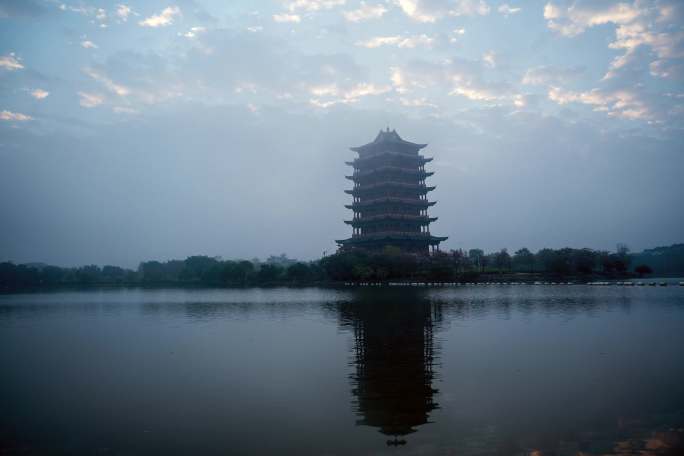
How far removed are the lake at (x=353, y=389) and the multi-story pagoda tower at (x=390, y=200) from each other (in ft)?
152

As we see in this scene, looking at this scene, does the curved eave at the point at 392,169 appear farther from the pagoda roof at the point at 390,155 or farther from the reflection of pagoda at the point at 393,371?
the reflection of pagoda at the point at 393,371

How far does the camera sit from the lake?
7.52 m

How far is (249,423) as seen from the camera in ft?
27.7

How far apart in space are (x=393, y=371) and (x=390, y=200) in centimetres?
5557

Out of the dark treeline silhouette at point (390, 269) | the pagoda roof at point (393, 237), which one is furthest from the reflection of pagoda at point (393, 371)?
the pagoda roof at point (393, 237)

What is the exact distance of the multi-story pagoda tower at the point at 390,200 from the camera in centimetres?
6688

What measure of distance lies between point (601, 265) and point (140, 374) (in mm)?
64377

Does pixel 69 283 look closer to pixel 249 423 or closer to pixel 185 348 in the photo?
pixel 185 348

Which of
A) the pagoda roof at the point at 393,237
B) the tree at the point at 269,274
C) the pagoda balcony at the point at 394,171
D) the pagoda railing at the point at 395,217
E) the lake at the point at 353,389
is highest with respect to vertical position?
the pagoda balcony at the point at 394,171

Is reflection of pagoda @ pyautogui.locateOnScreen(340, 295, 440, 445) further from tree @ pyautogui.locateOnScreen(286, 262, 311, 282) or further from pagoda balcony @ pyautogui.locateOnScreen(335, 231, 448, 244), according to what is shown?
tree @ pyautogui.locateOnScreen(286, 262, 311, 282)

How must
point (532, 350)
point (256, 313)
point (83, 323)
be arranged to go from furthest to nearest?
point (256, 313)
point (83, 323)
point (532, 350)

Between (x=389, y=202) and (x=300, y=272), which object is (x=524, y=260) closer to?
(x=389, y=202)

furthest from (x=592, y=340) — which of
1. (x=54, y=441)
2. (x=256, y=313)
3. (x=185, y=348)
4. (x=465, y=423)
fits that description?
(x=256, y=313)

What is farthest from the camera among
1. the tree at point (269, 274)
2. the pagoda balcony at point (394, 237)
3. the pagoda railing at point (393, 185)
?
the tree at point (269, 274)
